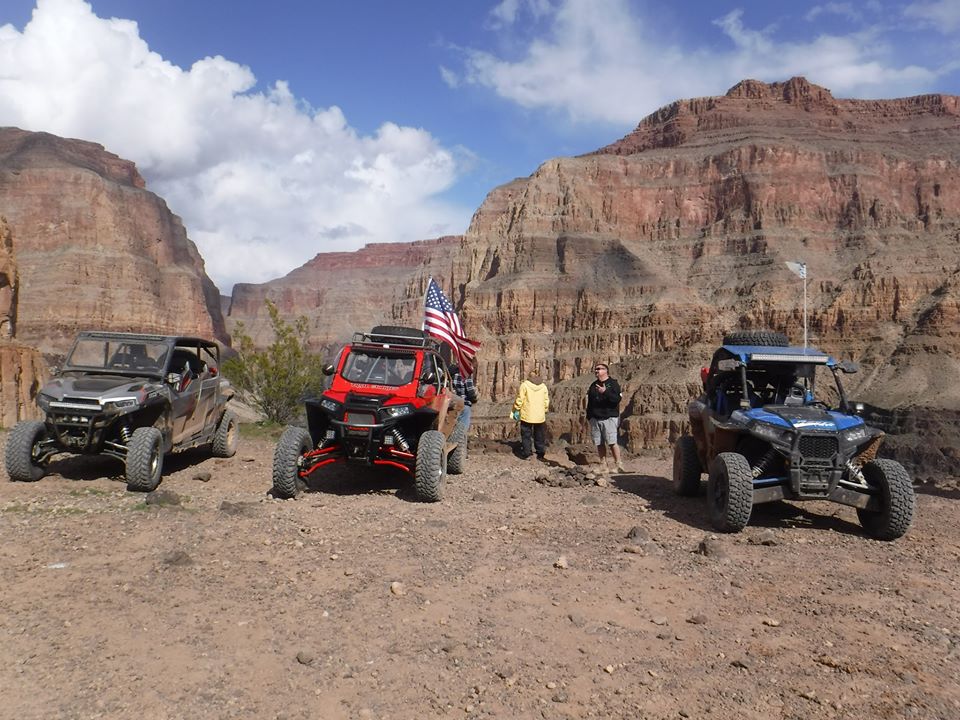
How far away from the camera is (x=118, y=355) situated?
10.8m

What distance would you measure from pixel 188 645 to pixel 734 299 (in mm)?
90953

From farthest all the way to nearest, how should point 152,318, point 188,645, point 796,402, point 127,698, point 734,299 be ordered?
1. point 152,318
2. point 734,299
3. point 796,402
4. point 188,645
5. point 127,698

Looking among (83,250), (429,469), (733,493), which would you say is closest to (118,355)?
(429,469)

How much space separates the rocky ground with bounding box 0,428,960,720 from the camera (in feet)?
12.9

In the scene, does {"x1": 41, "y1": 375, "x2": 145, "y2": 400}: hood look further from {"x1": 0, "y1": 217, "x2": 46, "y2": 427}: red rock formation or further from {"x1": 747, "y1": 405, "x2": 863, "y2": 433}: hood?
{"x1": 0, "y1": 217, "x2": 46, "y2": 427}: red rock formation

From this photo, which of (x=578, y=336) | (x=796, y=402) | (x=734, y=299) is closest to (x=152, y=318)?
(x=578, y=336)

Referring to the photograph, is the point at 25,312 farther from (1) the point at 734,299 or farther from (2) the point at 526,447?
(2) the point at 526,447

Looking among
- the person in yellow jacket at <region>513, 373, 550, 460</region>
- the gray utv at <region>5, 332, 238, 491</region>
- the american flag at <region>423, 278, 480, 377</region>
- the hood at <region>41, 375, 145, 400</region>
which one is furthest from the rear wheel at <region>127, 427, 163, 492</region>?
the american flag at <region>423, 278, 480, 377</region>

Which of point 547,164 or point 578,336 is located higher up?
point 547,164

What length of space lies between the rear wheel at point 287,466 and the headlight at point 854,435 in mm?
6416

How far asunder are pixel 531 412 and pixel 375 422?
237 inches

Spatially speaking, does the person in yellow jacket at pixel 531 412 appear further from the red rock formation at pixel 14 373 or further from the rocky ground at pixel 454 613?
the red rock formation at pixel 14 373

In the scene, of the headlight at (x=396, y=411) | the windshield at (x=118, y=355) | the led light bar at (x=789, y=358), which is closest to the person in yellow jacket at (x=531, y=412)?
the headlight at (x=396, y=411)

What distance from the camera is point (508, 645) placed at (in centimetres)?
466
